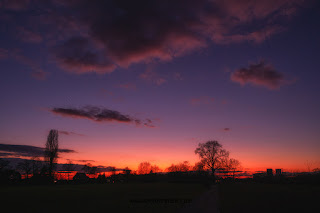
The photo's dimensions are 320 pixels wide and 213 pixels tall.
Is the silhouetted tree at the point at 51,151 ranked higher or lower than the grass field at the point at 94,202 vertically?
higher

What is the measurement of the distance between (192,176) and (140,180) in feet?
Answer: 100

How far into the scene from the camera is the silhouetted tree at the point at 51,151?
74188 mm

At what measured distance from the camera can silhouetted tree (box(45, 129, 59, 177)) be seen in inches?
2921

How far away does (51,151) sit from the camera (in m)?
74.8

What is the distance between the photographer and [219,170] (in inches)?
3098

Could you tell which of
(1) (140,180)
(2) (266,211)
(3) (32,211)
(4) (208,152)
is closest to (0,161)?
(1) (140,180)

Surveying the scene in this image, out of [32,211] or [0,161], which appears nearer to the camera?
[32,211]

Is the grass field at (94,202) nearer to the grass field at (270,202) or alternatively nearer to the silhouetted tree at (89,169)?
the grass field at (270,202)

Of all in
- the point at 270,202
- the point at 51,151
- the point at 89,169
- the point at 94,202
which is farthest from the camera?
the point at 89,169

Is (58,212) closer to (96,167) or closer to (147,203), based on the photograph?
(147,203)

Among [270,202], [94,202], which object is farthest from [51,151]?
[270,202]

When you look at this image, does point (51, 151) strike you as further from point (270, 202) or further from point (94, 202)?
point (270, 202)

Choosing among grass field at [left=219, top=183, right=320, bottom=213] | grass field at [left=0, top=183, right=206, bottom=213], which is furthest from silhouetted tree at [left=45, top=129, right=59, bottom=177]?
grass field at [left=219, top=183, right=320, bottom=213]

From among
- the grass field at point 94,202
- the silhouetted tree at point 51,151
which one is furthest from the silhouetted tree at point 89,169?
the grass field at point 94,202
